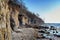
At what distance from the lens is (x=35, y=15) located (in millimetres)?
70000

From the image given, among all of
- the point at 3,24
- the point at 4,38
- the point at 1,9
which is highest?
the point at 1,9

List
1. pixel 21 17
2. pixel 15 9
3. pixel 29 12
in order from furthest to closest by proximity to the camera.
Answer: pixel 29 12 → pixel 21 17 → pixel 15 9

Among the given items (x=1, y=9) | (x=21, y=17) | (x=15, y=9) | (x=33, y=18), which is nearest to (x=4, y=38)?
(x=1, y=9)

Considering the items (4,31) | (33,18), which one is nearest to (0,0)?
(4,31)

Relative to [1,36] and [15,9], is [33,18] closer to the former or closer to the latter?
[15,9]

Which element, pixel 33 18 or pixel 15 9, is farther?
pixel 33 18

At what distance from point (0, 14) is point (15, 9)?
24.7m

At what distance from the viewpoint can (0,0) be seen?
7.19 ft

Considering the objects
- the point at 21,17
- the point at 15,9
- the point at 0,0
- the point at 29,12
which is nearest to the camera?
the point at 0,0

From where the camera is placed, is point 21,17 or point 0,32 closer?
point 0,32

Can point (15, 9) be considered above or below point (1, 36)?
above

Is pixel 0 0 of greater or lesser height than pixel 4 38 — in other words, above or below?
above

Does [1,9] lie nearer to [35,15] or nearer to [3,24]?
[3,24]

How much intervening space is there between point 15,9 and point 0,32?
2476cm
